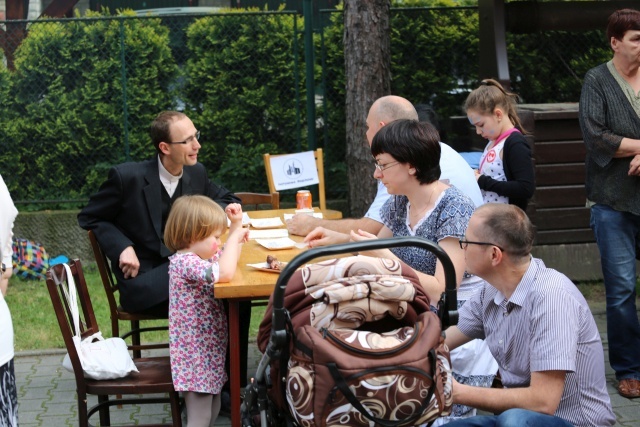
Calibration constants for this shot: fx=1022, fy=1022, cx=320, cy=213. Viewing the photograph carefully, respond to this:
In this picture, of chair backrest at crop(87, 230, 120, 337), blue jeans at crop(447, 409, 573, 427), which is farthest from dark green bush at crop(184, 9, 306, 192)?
blue jeans at crop(447, 409, 573, 427)

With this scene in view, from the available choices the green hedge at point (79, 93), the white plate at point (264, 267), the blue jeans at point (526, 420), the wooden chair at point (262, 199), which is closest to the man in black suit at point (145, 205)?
the white plate at point (264, 267)

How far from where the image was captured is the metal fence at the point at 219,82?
390 inches

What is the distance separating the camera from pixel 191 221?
456 cm

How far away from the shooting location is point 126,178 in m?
5.70

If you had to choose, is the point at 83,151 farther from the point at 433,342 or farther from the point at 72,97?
the point at 433,342

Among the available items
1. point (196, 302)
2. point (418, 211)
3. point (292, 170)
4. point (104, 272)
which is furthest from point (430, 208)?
point (292, 170)

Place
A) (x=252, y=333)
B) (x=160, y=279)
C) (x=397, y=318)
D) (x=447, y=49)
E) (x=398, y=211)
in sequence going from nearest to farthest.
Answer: (x=397, y=318) → (x=398, y=211) → (x=160, y=279) → (x=252, y=333) → (x=447, y=49)

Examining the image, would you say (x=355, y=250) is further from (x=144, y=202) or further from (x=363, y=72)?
(x=363, y=72)

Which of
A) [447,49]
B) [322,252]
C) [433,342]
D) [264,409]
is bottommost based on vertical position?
[264,409]

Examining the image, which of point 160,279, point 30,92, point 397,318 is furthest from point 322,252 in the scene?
point 30,92

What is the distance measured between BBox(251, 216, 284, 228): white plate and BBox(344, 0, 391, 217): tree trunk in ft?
8.46

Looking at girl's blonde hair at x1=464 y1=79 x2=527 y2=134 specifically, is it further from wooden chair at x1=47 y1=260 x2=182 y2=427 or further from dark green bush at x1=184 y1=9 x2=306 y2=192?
Result: dark green bush at x1=184 y1=9 x2=306 y2=192

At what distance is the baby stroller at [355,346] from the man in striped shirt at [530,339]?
1.12ft

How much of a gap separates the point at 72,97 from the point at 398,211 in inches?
245
